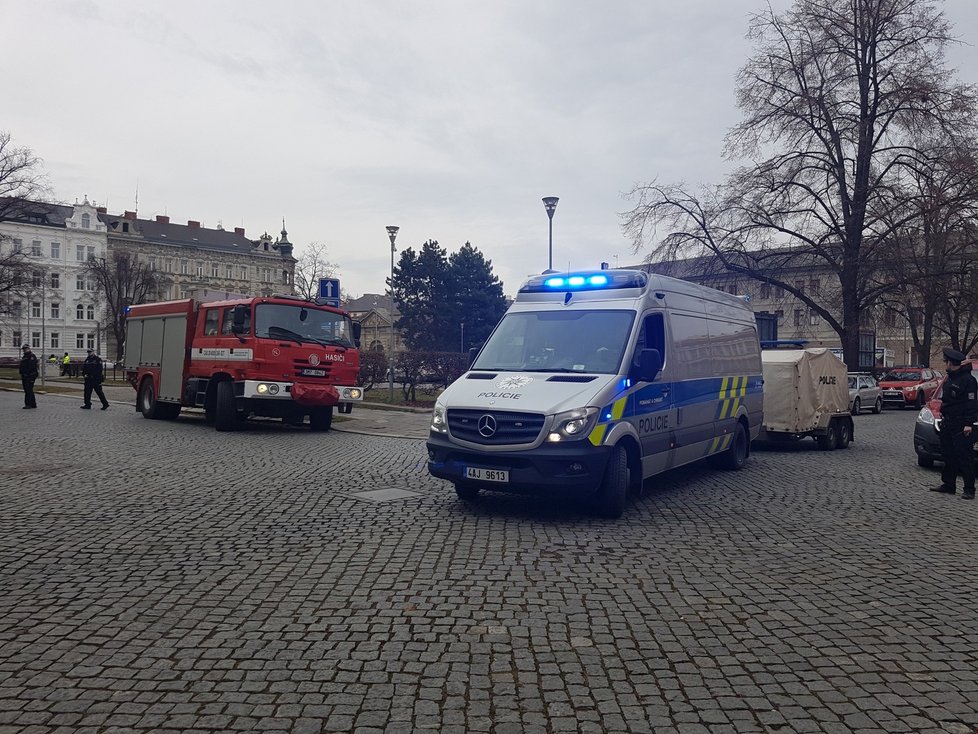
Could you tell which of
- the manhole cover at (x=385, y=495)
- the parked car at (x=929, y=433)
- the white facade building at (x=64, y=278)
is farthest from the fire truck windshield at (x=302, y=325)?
the white facade building at (x=64, y=278)

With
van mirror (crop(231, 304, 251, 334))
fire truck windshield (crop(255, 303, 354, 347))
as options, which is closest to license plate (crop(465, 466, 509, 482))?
fire truck windshield (crop(255, 303, 354, 347))

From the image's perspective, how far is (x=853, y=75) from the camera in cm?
3064

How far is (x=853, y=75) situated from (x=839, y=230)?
5784 millimetres

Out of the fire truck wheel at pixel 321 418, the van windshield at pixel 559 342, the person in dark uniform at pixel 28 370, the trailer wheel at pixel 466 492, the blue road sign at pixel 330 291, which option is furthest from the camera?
the person in dark uniform at pixel 28 370

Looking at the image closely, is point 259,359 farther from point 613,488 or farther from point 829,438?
point 829,438

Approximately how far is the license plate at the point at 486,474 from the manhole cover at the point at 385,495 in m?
1.25

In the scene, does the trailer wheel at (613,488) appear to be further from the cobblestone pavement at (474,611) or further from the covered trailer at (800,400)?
the covered trailer at (800,400)

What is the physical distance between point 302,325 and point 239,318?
1266mm

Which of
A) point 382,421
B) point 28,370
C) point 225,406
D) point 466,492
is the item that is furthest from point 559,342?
point 28,370

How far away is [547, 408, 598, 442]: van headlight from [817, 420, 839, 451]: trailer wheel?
989 centimetres

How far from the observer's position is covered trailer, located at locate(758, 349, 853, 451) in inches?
608

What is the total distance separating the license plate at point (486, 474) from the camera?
7.90 m

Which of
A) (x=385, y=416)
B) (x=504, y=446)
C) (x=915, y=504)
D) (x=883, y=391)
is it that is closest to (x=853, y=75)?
(x=883, y=391)

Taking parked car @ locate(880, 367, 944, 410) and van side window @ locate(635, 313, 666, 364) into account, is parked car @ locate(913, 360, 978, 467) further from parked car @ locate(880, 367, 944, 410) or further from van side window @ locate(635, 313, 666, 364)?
parked car @ locate(880, 367, 944, 410)
